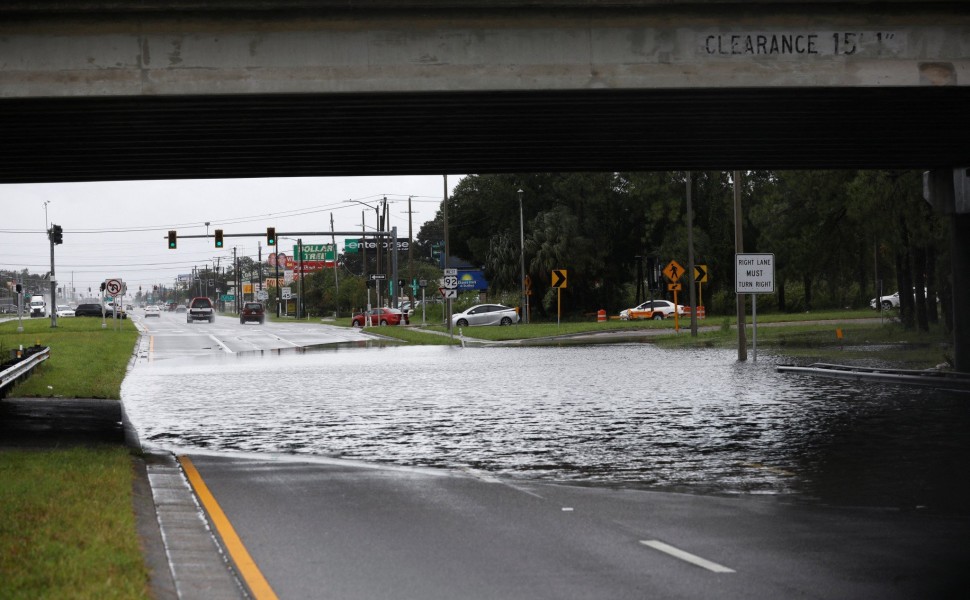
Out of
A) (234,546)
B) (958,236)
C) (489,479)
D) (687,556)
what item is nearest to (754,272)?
(958,236)

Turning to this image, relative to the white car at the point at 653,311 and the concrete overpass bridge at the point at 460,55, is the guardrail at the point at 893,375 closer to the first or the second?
the concrete overpass bridge at the point at 460,55

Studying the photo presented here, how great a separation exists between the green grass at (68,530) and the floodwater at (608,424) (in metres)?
3.58

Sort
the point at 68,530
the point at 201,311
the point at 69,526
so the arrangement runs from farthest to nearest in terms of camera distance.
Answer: the point at 201,311 < the point at 69,526 < the point at 68,530

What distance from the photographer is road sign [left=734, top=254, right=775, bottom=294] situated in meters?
31.6

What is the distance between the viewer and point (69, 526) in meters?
8.91

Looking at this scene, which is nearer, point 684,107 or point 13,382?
point 684,107

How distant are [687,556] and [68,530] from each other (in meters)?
4.48

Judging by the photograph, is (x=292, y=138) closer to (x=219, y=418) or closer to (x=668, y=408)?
(x=219, y=418)

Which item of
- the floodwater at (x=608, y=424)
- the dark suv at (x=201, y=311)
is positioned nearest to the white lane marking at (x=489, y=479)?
the floodwater at (x=608, y=424)

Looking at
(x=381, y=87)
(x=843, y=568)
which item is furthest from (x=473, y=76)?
(x=843, y=568)

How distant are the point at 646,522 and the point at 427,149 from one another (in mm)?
11954

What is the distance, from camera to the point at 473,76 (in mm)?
15156

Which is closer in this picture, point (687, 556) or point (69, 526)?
point (687, 556)

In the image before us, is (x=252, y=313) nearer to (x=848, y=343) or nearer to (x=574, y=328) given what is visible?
(x=574, y=328)
